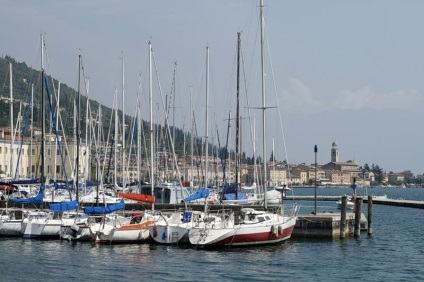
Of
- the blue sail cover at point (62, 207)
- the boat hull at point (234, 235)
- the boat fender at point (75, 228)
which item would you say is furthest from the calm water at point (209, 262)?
the blue sail cover at point (62, 207)

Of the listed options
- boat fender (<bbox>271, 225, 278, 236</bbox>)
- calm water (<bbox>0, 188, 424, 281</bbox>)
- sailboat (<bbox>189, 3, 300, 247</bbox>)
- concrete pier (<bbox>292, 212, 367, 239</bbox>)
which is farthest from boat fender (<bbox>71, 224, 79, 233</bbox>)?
concrete pier (<bbox>292, 212, 367, 239</bbox>)

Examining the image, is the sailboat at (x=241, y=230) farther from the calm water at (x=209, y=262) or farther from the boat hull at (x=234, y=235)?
the calm water at (x=209, y=262)

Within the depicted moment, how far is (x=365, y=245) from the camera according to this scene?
48.1 meters

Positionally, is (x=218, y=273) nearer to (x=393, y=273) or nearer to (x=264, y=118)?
(x=393, y=273)

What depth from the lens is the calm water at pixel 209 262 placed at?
114 feet

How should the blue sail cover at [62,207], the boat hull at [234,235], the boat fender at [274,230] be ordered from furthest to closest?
the blue sail cover at [62,207] → the boat fender at [274,230] → the boat hull at [234,235]

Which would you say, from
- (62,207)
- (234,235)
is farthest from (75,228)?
(234,235)

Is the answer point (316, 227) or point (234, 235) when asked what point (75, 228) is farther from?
point (316, 227)

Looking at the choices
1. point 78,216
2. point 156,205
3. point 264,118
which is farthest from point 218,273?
point 156,205

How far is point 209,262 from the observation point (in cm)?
3809

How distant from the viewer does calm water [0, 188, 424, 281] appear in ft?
114

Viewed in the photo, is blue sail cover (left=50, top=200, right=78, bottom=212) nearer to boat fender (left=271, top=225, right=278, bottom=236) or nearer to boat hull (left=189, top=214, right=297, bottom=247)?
boat hull (left=189, top=214, right=297, bottom=247)

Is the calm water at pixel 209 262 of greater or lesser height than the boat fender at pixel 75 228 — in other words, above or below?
below

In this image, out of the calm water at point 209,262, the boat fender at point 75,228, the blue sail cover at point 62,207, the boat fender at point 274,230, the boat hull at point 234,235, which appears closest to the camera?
the calm water at point 209,262
